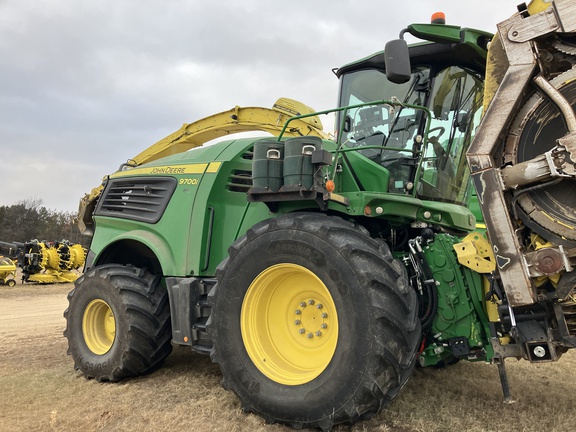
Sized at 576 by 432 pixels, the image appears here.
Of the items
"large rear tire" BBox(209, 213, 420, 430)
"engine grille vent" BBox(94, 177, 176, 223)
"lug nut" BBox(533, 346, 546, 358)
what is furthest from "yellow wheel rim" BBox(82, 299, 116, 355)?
"lug nut" BBox(533, 346, 546, 358)

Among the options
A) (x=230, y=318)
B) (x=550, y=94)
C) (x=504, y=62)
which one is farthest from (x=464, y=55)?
(x=230, y=318)

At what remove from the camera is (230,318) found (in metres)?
3.63

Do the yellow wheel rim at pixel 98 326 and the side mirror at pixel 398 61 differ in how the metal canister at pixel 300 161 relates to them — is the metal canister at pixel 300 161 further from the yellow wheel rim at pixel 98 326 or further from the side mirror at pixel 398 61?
the yellow wheel rim at pixel 98 326

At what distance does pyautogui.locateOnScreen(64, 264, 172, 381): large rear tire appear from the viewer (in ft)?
15.0

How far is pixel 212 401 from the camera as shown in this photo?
3.80m

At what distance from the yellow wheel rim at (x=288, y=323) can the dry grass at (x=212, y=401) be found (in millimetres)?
449

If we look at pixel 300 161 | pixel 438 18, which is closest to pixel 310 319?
pixel 300 161

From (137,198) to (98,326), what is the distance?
148cm

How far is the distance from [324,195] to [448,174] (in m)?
1.54

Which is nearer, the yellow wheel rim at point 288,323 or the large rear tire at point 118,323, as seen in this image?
the yellow wheel rim at point 288,323

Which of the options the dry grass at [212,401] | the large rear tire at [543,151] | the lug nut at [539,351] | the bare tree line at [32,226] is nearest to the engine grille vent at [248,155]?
the dry grass at [212,401]

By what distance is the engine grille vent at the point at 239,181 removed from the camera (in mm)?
4746

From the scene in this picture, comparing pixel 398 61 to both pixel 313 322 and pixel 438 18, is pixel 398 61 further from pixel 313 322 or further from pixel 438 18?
pixel 313 322

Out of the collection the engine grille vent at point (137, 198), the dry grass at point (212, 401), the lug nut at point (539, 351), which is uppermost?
the engine grille vent at point (137, 198)
